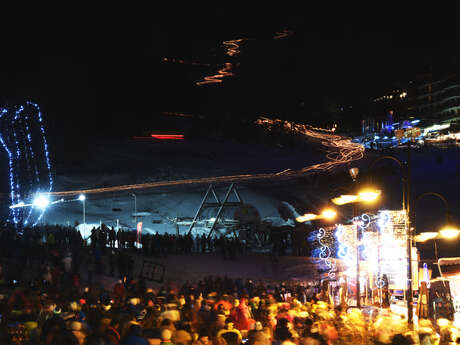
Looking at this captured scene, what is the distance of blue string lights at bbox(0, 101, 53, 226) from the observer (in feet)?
88.9

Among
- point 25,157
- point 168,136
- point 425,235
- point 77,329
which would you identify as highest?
point 168,136

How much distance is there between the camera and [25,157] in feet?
118

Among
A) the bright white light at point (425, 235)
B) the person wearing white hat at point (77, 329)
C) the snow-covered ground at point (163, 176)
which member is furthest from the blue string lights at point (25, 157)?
the person wearing white hat at point (77, 329)

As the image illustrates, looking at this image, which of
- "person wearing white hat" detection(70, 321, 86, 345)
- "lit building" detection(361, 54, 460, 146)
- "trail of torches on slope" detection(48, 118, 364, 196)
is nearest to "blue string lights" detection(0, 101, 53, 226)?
"trail of torches on slope" detection(48, 118, 364, 196)

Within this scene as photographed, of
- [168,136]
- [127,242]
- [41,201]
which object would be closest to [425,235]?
[127,242]

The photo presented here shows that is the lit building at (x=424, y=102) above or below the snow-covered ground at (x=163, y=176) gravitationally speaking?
above

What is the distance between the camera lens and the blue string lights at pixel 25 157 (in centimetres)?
2709

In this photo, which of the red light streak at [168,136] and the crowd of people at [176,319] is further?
the red light streak at [168,136]

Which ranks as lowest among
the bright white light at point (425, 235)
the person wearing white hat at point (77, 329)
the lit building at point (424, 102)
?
the person wearing white hat at point (77, 329)

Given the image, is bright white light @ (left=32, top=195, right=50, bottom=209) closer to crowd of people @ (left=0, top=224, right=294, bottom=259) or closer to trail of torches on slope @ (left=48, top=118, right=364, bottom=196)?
trail of torches on slope @ (left=48, top=118, right=364, bottom=196)

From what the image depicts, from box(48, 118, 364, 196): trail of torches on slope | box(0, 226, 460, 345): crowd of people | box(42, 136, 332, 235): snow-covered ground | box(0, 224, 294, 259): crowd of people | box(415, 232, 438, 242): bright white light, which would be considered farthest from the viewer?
box(48, 118, 364, 196): trail of torches on slope

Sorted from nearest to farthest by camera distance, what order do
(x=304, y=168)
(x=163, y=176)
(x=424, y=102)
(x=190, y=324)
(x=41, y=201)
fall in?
(x=190, y=324) → (x=41, y=201) → (x=163, y=176) → (x=304, y=168) → (x=424, y=102)

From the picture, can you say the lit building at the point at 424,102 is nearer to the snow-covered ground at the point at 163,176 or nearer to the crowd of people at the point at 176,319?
the snow-covered ground at the point at 163,176

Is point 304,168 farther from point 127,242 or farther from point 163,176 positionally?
point 127,242
